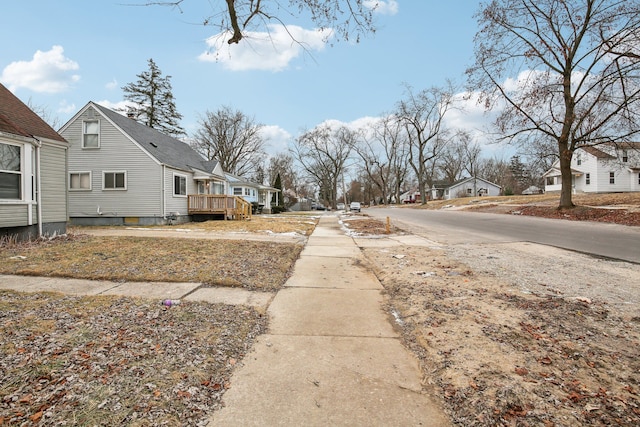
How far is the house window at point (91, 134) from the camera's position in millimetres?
16734

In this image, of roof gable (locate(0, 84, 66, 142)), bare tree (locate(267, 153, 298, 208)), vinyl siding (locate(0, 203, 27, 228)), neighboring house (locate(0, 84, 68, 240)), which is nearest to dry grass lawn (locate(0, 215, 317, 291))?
vinyl siding (locate(0, 203, 27, 228))

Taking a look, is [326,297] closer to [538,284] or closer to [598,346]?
[598,346]

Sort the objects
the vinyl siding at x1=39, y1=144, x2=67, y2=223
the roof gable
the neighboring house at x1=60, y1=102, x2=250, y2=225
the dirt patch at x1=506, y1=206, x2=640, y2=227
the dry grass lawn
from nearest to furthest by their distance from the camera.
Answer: the dry grass lawn
the roof gable
the vinyl siding at x1=39, y1=144, x2=67, y2=223
the dirt patch at x1=506, y1=206, x2=640, y2=227
the neighboring house at x1=60, y1=102, x2=250, y2=225

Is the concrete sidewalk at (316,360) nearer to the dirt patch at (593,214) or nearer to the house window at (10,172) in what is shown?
the house window at (10,172)

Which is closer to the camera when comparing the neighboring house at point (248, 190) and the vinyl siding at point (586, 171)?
the neighboring house at point (248, 190)

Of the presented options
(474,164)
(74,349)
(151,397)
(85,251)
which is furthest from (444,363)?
(474,164)

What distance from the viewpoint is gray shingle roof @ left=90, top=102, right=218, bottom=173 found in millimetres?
16938

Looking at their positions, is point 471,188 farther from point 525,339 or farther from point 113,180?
point 525,339

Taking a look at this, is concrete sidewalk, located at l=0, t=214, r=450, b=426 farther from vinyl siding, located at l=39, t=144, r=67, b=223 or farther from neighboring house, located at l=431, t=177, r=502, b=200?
neighboring house, located at l=431, t=177, r=502, b=200

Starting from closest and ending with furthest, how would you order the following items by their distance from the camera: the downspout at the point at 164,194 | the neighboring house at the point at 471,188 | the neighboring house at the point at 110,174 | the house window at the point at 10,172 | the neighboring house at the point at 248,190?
the house window at the point at 10,172
the neighboring house at the point at 110,174
the downspout at the point at 164,194
the neighboring house at the point at 248,190
the neighboring house at the point at 471,188

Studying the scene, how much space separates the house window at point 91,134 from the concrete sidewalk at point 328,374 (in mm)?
16962

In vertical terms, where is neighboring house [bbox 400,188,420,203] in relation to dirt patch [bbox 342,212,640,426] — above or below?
above

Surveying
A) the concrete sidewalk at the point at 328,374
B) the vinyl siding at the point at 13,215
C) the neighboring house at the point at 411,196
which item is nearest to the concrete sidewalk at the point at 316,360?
the concrete sidewalk at the point at 328,374

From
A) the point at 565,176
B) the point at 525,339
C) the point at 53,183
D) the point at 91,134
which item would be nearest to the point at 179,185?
the point at 91,134
